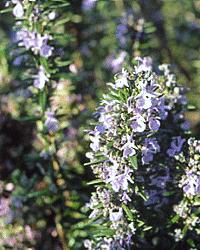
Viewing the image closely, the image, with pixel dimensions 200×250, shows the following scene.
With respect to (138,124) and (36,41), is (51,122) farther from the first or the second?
(138,124)

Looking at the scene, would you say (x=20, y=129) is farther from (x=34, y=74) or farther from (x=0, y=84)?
(x=34, y=74)

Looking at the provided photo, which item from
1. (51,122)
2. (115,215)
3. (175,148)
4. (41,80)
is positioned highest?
(41,80)

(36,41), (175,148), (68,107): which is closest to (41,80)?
(36,41)

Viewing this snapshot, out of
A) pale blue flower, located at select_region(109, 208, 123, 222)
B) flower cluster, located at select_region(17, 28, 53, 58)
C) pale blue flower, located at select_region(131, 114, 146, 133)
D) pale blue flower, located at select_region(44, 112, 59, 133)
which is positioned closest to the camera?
pale blue flower, located at select_region(131, 114, 146, 133)

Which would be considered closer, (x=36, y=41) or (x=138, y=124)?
(x=138, y=124)

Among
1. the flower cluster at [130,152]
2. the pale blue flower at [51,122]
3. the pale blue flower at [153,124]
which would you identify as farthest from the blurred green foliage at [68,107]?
the pale blue flower at [153,124]

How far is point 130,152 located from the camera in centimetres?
195

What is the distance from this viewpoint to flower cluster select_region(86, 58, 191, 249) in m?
1.94

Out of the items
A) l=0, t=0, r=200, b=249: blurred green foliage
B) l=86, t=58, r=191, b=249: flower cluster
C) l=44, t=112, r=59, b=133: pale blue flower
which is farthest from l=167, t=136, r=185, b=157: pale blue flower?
l=44, t=112, r=59, b=133: pale blue flower

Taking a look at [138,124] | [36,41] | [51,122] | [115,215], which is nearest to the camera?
[138,124]

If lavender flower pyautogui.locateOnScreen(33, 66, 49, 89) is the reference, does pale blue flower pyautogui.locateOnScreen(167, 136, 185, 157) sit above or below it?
below

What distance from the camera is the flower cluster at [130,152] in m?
1.94

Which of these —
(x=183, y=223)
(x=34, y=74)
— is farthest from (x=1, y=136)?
(x=183, y=223)

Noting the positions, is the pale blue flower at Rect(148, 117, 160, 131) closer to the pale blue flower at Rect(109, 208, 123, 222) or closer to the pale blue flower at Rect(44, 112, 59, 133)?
the pale blue flower at Rect(109, 208, 123, 222)
